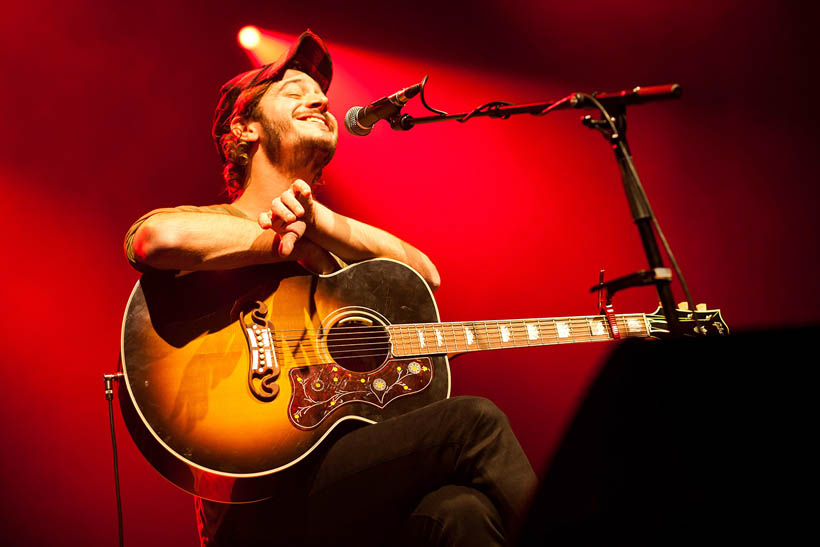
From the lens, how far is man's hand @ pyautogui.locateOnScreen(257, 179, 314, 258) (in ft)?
5.28

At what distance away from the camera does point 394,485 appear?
147 cm

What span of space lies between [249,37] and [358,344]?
171cm

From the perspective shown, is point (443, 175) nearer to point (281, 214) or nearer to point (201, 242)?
point (281, 214)

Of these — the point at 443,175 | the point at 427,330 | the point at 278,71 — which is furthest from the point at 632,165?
the point at 443,175

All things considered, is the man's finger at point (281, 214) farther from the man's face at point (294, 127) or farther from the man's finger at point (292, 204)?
the man's face at point (294, 127)

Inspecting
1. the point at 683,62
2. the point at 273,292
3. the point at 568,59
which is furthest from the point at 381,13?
the point at 273,292

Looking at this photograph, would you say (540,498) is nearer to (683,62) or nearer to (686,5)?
(683,62)

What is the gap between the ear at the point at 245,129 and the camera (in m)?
2.14

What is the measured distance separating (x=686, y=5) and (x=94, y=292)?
3.46 metres

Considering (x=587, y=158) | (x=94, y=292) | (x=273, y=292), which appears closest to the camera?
(x=273, y=292)

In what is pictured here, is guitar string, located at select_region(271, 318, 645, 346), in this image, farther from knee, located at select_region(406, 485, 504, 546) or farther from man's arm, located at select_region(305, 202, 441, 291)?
knee, located at select_region(406, 485, 504, 546)

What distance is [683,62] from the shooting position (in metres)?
3.31

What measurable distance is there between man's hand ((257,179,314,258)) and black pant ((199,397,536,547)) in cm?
59

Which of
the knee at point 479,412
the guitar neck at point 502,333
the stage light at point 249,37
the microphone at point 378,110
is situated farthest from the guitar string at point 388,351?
the stage light at point 249,37
